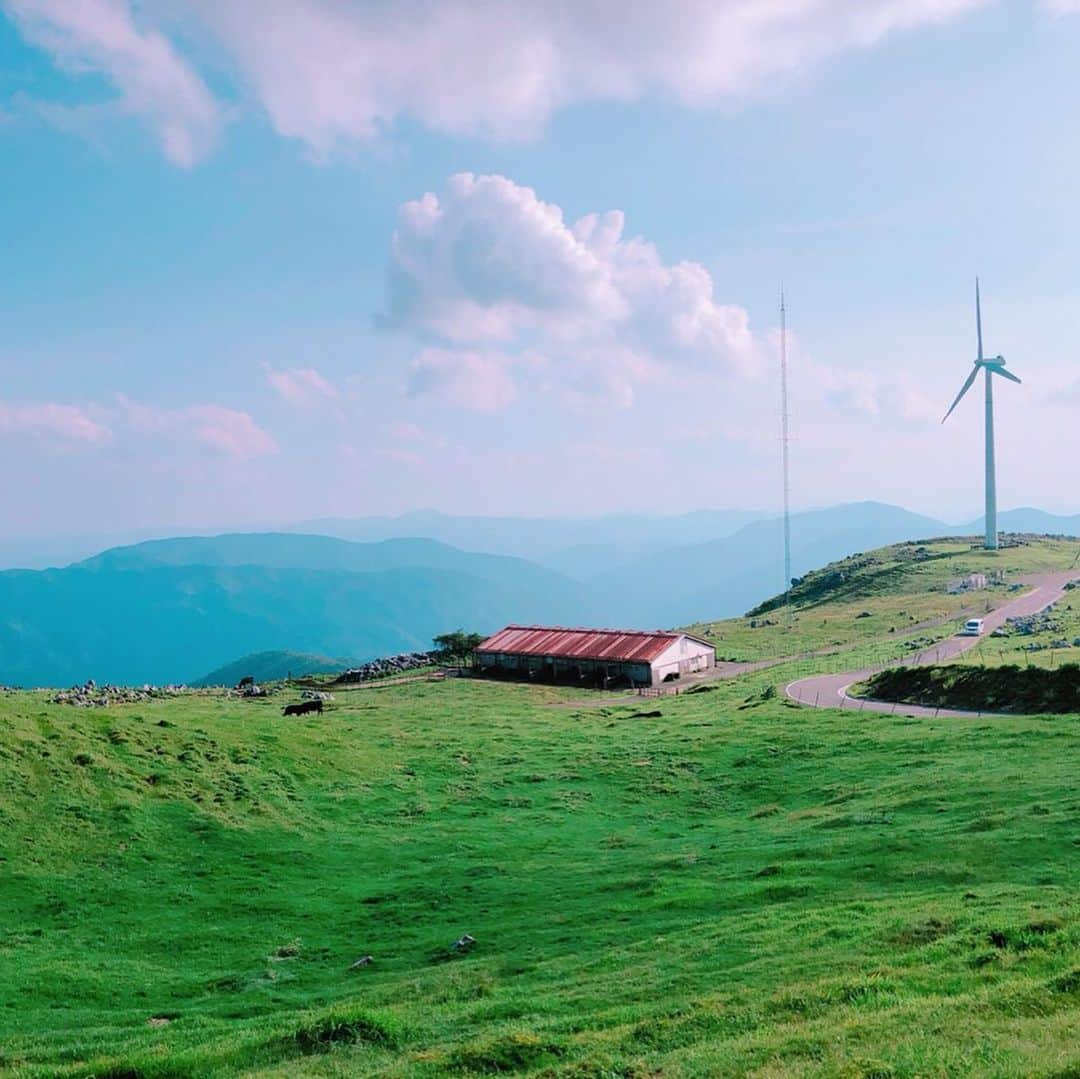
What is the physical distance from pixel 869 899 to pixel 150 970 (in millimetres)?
20324

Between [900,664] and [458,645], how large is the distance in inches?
2040

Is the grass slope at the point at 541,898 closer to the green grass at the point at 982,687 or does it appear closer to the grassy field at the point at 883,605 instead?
the green grass at the point at 982,687

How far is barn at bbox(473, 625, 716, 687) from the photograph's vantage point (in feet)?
298

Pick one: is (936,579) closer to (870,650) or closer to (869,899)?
(870,650)

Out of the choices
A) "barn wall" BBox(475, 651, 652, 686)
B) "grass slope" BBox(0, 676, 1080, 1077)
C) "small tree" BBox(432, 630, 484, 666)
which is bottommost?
"grass slope" BBox(0, 676, 1080, 1077)

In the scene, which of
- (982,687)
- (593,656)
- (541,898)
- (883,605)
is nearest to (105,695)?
(593,656)

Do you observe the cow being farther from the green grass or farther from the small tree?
the green grass

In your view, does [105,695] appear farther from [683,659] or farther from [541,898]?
[541,898]

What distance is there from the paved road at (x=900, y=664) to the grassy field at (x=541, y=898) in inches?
232

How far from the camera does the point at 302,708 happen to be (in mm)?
67812

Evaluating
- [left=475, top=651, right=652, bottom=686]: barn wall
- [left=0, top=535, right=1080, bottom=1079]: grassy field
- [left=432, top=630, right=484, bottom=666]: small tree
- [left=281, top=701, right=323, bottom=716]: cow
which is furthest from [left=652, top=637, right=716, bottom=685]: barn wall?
[left=281, top=701, right=323, bottom=716]: cow

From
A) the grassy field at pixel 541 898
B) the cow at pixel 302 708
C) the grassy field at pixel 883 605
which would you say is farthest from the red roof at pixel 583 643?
the grassy field at pixel 541 898

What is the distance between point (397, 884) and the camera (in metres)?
33.0

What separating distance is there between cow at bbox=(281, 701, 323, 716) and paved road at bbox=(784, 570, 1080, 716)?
35819 mm
